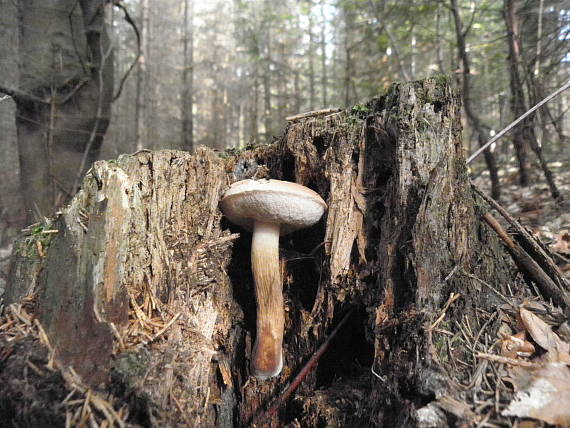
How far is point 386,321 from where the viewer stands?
179 cm

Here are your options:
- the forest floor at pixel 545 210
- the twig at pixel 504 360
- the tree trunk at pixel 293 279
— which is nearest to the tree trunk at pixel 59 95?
the tree trunk at pixel 293 279

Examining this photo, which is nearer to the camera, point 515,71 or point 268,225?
point 268,225

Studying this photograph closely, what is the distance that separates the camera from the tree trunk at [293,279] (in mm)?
1511

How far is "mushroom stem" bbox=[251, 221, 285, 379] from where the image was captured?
2021mm

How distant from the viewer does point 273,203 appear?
1952 mm

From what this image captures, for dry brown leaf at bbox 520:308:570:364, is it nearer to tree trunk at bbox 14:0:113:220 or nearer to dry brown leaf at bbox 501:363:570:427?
dry brown leaf at bbox 501:363:570:427

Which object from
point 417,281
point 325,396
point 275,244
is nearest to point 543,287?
point 417,281

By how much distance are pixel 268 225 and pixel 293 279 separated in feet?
1.53

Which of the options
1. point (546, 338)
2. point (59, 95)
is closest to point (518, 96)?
point (546, 338)

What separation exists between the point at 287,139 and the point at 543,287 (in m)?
1.92

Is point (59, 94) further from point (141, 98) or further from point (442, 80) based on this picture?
point (141, 98)

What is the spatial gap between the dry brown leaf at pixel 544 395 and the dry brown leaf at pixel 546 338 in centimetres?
6

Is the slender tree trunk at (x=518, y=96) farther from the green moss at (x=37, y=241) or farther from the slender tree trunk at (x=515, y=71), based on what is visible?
the green moss at (x=37, y=241)

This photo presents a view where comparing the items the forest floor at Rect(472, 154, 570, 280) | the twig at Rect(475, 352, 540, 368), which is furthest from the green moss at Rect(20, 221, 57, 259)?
the forest floor at Rect(472, 154, 570, 280)
